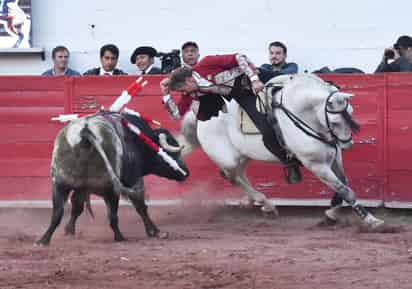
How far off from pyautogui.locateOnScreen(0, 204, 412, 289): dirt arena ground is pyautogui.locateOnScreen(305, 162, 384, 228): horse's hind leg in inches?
5.9

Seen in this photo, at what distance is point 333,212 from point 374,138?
0.94m

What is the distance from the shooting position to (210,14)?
11852 mm

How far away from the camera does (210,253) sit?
780 centimetres

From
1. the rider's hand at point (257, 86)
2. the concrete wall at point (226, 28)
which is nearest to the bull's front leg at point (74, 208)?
the rider's hand at point (257, 86)

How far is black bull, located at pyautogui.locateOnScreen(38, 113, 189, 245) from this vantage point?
816 centimetres

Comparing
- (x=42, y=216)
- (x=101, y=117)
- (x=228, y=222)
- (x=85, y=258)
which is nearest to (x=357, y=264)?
(x=85, y=258)

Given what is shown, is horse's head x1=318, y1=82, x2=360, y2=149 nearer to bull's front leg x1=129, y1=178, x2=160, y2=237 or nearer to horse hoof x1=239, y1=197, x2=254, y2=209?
horse hoof x1=239, y1=197, x2=254, y2=209

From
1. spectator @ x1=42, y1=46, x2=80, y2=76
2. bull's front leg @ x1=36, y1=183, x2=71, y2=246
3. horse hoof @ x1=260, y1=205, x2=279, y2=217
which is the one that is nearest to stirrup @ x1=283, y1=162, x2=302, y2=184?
horse hoof @ x1=260, y1=205, x2=279, y2=217

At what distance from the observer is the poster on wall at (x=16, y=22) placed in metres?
11.9

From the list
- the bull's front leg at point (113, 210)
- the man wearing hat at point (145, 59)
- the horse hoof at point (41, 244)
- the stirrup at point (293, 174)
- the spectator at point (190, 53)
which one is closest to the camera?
the horse hoof at point (41, 244)

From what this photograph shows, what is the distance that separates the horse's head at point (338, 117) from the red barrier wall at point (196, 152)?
1083 millimetres

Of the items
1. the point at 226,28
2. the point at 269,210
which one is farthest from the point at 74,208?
the point at 226,28

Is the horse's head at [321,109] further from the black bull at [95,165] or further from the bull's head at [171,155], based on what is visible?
the black bull at [95,165]

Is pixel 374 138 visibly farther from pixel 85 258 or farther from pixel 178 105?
pixel 85 258
